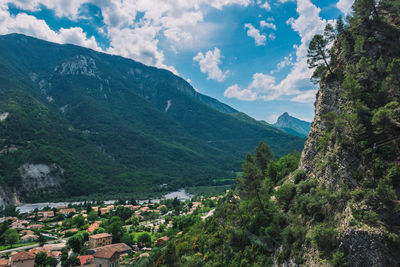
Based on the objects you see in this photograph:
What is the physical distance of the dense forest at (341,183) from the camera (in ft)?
60.8

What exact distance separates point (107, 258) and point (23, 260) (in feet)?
59.5

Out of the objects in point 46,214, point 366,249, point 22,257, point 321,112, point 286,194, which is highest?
point 321,112

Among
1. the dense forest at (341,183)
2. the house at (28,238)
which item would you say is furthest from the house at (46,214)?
the dense forest at (341,183)

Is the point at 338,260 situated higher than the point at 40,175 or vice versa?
the point at 338,260

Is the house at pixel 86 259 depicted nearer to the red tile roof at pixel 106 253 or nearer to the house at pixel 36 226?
the red tile roof at pixel 106 253

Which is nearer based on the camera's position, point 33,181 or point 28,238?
point 28,238

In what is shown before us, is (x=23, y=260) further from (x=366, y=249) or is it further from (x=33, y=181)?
(x=33, y=181)

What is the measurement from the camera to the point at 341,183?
74.6ft

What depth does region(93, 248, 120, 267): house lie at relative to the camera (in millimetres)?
54125

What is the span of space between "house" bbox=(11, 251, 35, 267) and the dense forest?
117 feet

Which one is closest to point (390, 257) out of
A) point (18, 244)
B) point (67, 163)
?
point (18, 244)

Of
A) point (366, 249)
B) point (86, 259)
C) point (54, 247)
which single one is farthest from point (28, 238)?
point (366, 249)

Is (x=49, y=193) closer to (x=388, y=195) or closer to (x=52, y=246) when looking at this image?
(x=52, y=246)

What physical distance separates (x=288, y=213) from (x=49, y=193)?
166 m
